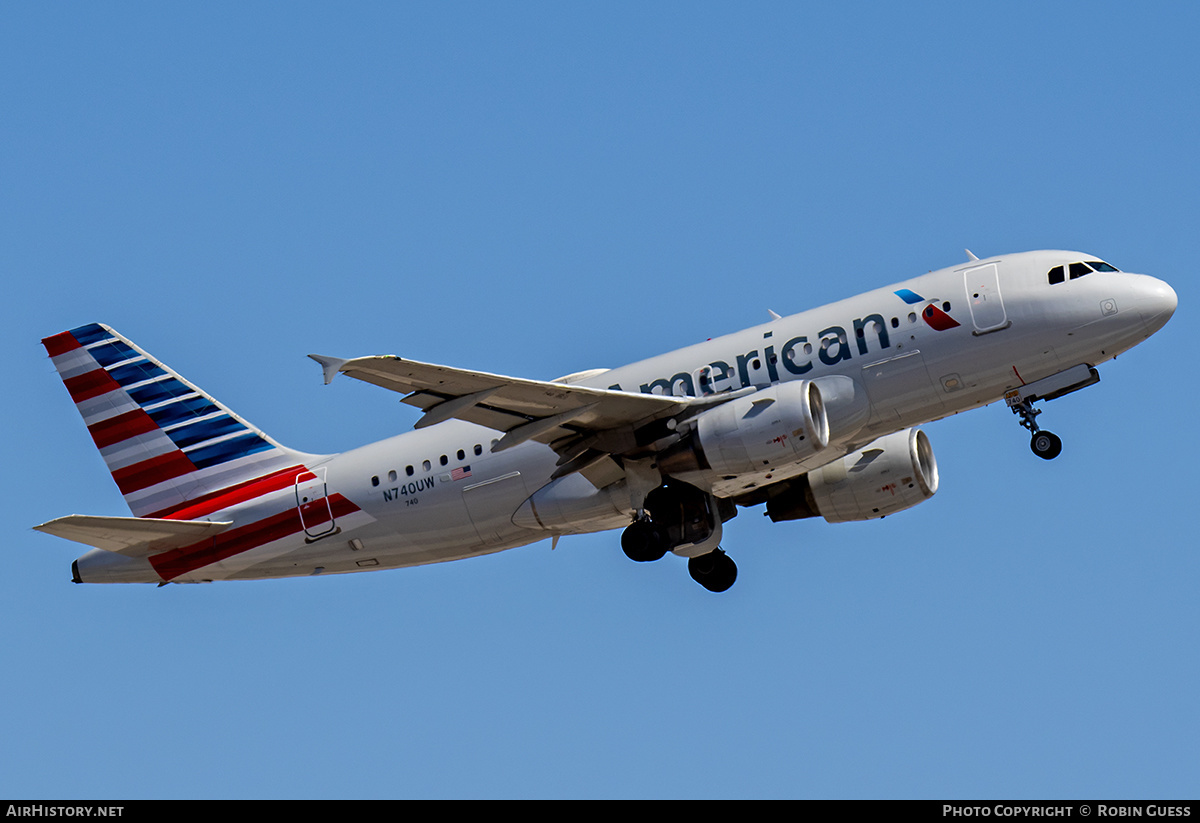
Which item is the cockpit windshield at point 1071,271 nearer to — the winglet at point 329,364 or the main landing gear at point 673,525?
the main landing gear at point 673,525

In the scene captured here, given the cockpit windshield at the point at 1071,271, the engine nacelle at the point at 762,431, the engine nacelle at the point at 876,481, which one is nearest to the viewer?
the engine nacelle at the point at 762,431

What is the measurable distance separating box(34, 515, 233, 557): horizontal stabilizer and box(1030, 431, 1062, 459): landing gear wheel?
18893 mm

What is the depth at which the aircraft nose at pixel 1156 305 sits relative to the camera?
30.8 metres

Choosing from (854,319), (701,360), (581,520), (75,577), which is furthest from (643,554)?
(75,577)

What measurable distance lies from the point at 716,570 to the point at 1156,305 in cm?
1230

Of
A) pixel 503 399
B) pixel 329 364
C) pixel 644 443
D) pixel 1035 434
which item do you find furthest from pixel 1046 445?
pixel 329 364

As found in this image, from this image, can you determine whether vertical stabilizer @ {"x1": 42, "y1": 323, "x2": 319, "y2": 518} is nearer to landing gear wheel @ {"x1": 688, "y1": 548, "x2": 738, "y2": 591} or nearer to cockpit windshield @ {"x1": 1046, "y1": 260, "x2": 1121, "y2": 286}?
landing gear wheel @ {"x1": 688, "y1": 548, "x2": 738, "y2": 591}

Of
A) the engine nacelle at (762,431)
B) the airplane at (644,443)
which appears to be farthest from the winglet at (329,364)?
the engine nacelle at (762,431)

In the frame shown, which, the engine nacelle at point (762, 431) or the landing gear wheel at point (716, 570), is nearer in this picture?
the engine nacelle at point (762, 431)

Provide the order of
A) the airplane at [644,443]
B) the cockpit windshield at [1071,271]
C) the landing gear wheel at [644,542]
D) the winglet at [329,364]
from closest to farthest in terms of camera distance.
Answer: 1. the winglet at [329,364]
2. the airplane at [644,443]
3. the cockpit windshield at [1071,271]
4. the landing gear wheel at [644,542]

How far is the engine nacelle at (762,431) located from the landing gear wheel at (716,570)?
18.7 feet

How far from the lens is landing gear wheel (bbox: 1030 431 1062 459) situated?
3141 centimetres

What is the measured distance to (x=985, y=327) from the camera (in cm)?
3122
